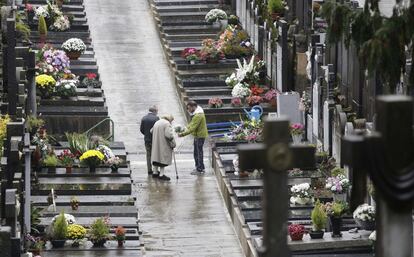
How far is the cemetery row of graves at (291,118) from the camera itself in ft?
30.8

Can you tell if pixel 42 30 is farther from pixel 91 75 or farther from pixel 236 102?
pixel 236 102

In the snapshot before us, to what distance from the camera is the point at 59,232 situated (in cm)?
2488

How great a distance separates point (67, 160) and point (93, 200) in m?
2.45

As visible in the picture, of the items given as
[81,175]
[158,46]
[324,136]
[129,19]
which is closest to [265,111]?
[324,136]

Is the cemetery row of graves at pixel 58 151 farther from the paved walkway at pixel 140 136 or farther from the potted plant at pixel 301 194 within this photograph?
the potted plant at pixel 301 194

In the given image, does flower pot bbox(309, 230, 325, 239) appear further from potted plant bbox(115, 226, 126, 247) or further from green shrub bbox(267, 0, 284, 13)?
green shrub bbox(267, 0, 284, 13)

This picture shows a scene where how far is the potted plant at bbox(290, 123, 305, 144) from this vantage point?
3203 centimetres

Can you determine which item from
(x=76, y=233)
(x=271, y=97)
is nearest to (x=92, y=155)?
(x=76, y=233)

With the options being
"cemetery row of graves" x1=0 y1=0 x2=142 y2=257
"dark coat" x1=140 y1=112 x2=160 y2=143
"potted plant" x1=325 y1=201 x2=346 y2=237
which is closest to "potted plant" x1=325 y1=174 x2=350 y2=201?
"potted plant" x1=325 y1=201 x2=346 y2=237

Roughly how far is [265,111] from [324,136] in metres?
4.26

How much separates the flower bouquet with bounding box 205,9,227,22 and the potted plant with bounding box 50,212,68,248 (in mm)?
19606

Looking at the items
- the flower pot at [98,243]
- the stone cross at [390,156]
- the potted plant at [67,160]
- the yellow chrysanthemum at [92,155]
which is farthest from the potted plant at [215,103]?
the stone cross at [390,156]

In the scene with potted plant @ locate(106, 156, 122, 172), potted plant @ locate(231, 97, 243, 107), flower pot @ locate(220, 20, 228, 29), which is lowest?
potted plant @ locate(106, 156, 122, 172)

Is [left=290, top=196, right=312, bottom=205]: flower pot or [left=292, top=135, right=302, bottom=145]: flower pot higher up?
[left=292, top=135, right=302, bottom=145]: flower pot
